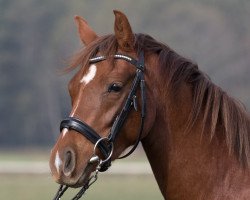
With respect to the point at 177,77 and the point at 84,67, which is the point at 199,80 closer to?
the point at 177,77

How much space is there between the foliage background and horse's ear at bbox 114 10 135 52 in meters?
40.6

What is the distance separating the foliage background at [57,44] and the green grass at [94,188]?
2129 centimetres

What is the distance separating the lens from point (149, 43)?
193 inches

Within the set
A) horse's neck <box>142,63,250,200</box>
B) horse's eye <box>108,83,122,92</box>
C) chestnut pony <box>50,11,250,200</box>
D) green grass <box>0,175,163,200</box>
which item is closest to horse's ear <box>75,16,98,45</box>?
chestnut pony <box>50,11,250,200</box>

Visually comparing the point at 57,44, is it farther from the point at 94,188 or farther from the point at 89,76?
the point at 89,76

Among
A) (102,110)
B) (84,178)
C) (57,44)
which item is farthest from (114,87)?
(57,44)

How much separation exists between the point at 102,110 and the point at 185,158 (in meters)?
0.61

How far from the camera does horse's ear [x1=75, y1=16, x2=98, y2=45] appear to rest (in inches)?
199

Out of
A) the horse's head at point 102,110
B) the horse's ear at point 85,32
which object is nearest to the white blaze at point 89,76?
the horse's head at point 102,110

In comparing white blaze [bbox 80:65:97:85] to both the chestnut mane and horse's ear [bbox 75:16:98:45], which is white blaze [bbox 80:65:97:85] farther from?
horse's ear [bbox 75:16:98:45]

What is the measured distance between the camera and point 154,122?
4.79 m

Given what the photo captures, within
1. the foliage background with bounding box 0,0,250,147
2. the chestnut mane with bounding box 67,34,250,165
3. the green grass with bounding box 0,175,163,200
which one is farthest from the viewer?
the foliage background with bounding box 0,0,250,147

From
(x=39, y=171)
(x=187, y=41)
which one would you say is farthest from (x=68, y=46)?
(x=39, y=171)

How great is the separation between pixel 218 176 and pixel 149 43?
0.95 meters
